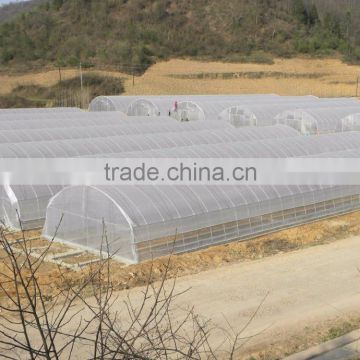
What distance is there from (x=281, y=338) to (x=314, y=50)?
6853 cm

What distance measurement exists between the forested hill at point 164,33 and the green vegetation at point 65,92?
28.7 feet

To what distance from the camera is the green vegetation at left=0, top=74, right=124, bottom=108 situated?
54.3 metres

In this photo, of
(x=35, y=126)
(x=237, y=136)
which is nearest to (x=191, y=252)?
(x=237, y=136)

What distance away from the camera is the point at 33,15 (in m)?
84.6

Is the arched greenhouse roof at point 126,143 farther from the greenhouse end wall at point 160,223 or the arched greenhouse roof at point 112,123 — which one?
the greenhouse end wall at point 160,223

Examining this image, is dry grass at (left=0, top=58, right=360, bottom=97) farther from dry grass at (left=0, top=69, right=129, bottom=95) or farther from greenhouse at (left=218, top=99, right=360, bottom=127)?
greenhouse at (left=218, top=99, right=360, bottom=127)

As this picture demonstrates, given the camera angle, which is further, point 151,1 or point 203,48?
point 151,1

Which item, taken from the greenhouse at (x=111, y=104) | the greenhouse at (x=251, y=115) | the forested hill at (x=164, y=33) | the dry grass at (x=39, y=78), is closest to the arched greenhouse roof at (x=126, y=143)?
the greenhouse at (x=251, y=115)

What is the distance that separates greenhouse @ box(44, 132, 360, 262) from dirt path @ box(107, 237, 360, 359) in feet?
5.03

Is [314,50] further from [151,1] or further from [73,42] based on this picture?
[73,42]

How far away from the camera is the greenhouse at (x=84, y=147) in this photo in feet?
59.9

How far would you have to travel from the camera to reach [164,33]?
7762cm

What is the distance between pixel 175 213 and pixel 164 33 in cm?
6543

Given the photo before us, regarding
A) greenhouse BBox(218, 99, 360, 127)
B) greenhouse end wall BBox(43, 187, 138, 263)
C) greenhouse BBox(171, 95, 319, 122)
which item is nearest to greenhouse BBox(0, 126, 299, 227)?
greenhouse end wall BBox(43, 187, 138, 263)
